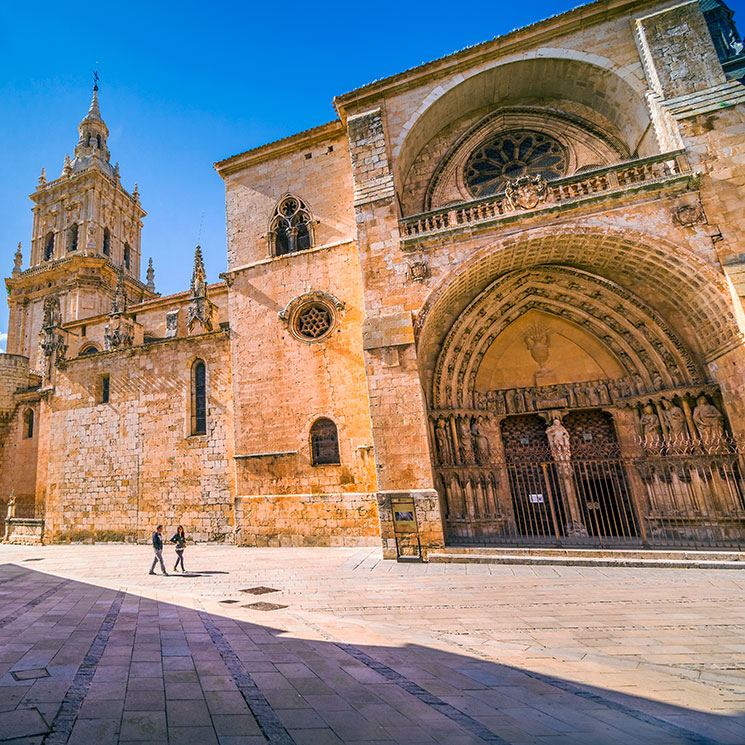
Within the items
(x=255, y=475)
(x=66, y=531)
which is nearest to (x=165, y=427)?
(x=255, y=475)

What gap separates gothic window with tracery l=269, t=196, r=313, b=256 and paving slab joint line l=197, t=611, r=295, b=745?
10297 millimetres

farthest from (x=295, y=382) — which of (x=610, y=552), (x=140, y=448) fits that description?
(x=610, y=552)

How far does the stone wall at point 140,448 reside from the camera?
12.2m

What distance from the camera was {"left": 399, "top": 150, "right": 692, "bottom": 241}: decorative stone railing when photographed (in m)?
7.91

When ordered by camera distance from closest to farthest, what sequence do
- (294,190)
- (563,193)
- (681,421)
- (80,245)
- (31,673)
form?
(31,673), (681,421), (563,193), (294,190), (80,245)

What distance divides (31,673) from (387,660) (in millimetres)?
2676

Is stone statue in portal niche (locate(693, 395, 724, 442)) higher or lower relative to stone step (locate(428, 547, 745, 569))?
higher

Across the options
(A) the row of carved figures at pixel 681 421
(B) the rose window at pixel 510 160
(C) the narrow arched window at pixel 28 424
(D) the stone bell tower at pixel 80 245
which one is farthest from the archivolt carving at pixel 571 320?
(D) the stone bell tower at pixel 80 245

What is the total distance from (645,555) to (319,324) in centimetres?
868

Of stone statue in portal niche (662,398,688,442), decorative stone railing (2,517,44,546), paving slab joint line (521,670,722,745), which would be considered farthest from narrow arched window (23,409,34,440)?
stone statue in portal niche (662,398,688,442)

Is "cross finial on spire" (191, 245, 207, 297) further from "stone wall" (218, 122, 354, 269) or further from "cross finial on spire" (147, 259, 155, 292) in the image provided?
"cross finial on spire" (147, 259, 155, 292)

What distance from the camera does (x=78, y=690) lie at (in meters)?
2.75

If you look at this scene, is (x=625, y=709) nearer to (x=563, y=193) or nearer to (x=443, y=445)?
(x=443, y=445)

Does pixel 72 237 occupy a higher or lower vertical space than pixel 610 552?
higher
